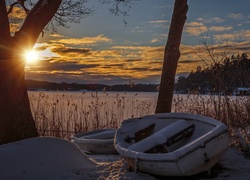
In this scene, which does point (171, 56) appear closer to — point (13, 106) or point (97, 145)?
point (97, 145)

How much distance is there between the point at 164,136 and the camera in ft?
13.7

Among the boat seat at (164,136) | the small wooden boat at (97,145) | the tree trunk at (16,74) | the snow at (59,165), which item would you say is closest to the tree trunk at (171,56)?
the small wooden boat at (97,145)

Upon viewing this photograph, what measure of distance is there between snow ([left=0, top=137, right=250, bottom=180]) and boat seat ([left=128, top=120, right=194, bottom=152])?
0.32m

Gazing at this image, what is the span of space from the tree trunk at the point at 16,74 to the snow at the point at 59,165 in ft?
6.88

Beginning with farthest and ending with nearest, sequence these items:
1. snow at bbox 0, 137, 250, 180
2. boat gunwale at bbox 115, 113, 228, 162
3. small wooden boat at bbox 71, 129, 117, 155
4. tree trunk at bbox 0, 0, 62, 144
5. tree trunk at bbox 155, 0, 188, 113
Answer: tree trunk at bbox 0, 0, 62, 144, tree trunk at bbox 155, 0, 188, 113, small wooden boat at bbox 71, 129, 117, 155, snow at bbox 0, 137, 250, 180, boat gunwale at bbox 115, 113, 228, 162

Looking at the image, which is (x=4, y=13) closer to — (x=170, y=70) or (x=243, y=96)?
(x=170, y=70)

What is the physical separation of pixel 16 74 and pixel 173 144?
139 inches

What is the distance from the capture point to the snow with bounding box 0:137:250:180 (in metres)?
3.74

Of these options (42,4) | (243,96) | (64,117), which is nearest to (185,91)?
(243,96)

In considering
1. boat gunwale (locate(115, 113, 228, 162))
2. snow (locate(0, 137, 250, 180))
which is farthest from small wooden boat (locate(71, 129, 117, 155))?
boat gunwale (locate(115, 113, 228, 162))

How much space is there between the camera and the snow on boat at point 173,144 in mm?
3479

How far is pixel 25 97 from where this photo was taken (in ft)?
21.4

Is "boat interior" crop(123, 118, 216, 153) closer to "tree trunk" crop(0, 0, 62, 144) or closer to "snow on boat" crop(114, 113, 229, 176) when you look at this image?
"snow on boat" crop(114, 113, 229, 176)

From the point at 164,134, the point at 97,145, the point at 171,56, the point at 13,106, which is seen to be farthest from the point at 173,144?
the point at 13,106
